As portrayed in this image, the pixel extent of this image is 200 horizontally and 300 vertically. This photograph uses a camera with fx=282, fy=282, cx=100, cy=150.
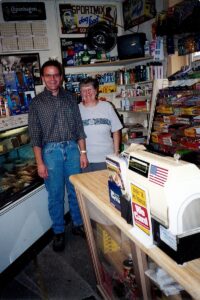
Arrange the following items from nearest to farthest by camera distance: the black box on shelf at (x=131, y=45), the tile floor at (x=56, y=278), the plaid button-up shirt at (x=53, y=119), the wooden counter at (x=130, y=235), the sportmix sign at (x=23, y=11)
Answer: the wooden counter at (x=130, y=235)
the tile floor at (x=56, y=278)
the plaid button-up shirt at (x=53, y=119)
the sportmix sign at (x=23, y=11)
the black box on shelf at (x=131, y=45)

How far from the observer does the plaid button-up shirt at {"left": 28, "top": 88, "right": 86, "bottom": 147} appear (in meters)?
2.74

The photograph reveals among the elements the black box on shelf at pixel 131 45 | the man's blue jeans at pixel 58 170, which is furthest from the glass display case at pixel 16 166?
the black box on shelf at pixel 131 45

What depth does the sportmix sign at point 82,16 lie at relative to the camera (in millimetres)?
4516

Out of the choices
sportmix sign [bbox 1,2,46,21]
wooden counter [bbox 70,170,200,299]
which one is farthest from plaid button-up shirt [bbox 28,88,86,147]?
sportmix sign [bbox 1,2,46,21]

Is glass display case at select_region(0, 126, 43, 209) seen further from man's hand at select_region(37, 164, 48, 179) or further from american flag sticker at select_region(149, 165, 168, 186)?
american flag sticker at select_region(149, 165, 168, 186)

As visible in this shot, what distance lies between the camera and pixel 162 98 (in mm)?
3912

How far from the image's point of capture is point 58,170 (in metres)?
2.87

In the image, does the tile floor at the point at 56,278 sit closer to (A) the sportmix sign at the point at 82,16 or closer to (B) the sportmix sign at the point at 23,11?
(B) the sportmix sign at the point at 23,11

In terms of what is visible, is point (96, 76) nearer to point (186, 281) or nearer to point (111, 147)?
point (111, 147)

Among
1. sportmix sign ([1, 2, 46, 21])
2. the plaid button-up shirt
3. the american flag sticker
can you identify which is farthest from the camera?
sportmix sign ([1, 2, 46, 21])

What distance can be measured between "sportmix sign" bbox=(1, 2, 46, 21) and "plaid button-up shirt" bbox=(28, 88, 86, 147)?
1.88 m

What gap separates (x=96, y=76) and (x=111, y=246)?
344 cm

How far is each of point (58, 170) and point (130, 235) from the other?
171cm

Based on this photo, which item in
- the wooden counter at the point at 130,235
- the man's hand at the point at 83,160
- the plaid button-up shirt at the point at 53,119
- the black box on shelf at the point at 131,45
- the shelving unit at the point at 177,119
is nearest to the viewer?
the wooden counter at the point at 130,235
